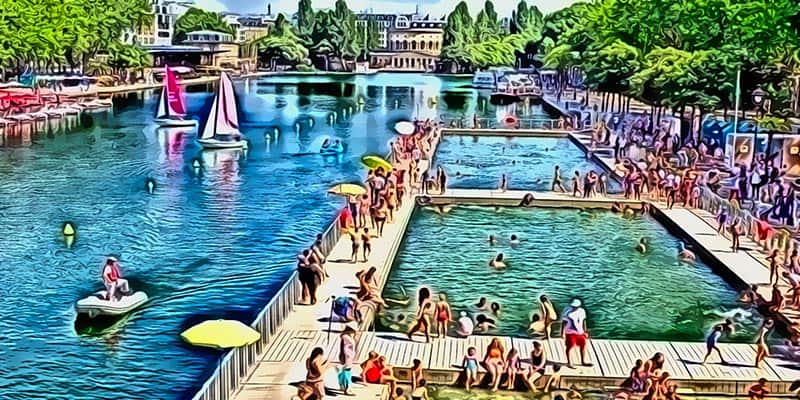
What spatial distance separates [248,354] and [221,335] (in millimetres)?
1007

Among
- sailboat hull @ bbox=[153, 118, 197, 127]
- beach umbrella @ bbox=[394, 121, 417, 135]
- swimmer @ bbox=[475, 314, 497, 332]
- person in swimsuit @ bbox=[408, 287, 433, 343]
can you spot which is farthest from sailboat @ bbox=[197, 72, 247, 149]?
person in swimsuit @ bbox=[408, 287, 433, 343]

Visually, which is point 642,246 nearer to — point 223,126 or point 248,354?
point 248,354

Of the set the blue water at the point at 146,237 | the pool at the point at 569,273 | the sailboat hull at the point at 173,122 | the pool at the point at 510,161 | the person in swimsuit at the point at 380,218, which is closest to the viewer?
the blue water at the point at 146,237

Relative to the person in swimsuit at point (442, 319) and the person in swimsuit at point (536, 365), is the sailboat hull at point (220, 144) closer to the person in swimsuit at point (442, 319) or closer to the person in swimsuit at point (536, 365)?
the person in swimsuit at point (442, 319)

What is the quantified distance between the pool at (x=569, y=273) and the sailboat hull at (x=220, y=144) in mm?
26712

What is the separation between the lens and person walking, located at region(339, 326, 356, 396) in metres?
19.9

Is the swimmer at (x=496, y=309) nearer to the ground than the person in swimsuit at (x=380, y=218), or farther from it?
nearer to the ground

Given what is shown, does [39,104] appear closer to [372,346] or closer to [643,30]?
[643,30]

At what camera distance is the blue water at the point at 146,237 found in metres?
24.5

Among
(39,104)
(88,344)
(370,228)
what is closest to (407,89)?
(39,104)

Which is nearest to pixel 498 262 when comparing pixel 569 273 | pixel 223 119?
pixel 569 273

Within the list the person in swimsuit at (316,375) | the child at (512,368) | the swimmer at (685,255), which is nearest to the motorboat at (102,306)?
the person in swimsuit at (316,375)

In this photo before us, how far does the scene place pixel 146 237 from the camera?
125 feet

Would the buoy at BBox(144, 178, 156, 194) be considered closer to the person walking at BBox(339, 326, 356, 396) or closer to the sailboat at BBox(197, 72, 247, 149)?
the sailboat at BBox(197, 72, 247, 149)
